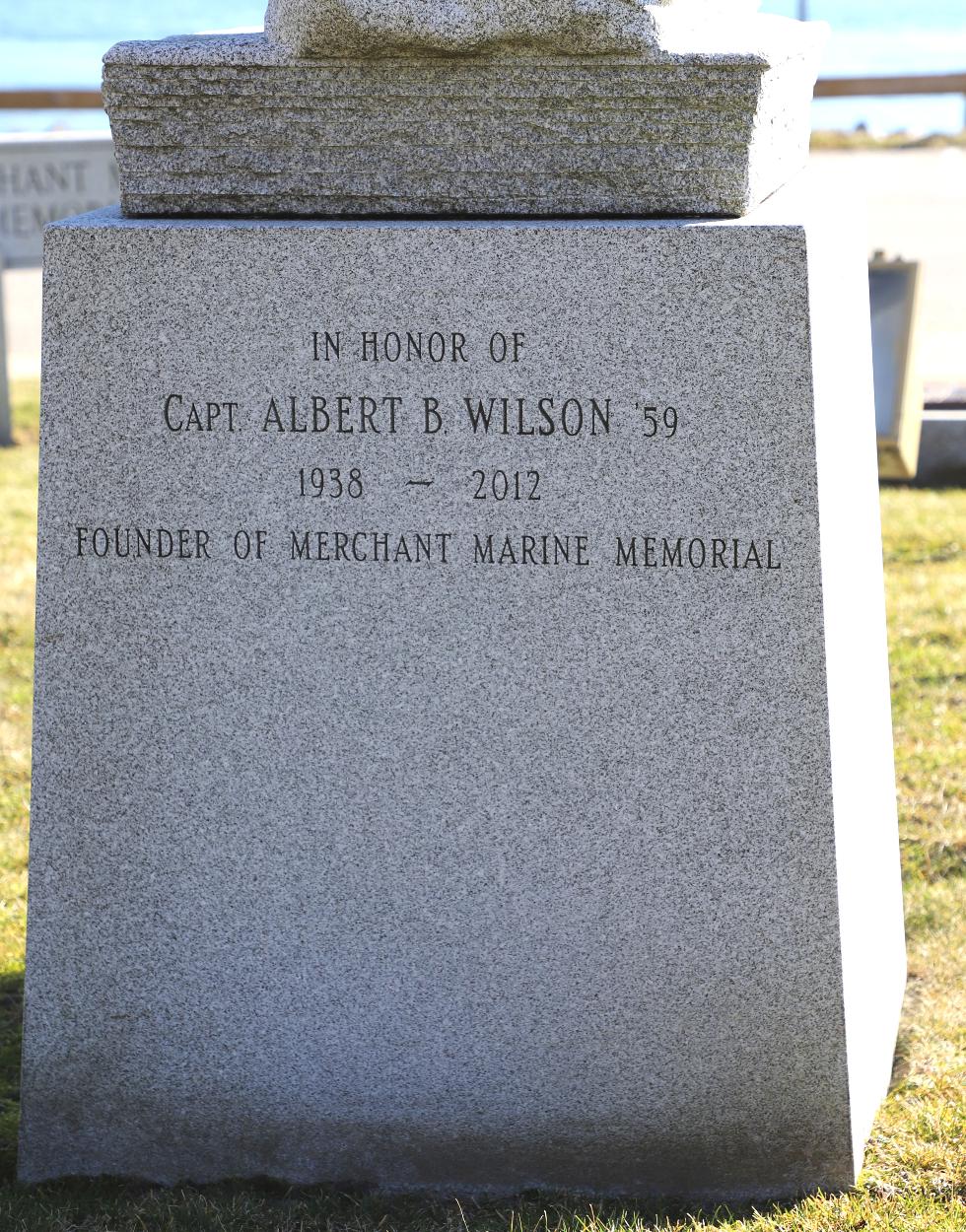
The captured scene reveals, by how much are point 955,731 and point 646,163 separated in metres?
2.78

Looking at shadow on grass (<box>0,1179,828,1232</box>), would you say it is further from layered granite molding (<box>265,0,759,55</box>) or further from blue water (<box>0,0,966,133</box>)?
blue water (<box>0,0,966,133</box>)

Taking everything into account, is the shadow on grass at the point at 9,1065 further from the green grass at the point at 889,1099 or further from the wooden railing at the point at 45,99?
the wooden railing at the point at 45,99

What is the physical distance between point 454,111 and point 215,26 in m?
44.3

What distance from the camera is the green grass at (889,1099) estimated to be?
2801 mm

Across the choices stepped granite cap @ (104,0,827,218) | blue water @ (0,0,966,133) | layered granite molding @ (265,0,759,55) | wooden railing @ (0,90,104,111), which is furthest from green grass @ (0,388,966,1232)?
blue water @ (0,0,966,133)

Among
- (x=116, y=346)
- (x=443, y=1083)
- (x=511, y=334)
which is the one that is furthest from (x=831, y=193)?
(x=443, y=1083)

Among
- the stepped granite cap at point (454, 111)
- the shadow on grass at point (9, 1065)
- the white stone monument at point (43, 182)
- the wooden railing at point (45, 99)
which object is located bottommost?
the shadow on grass at point (9, 1065)

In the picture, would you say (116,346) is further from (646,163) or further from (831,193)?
(831,193)

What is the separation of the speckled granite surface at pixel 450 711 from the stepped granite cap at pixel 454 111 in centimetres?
10

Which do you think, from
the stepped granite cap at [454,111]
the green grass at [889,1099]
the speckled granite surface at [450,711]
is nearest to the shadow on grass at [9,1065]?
the green grass at [889,1099]

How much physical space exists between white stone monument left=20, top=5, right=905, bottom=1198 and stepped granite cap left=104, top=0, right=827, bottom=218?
23 mm

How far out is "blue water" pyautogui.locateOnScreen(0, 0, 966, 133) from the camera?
32688 millimetres

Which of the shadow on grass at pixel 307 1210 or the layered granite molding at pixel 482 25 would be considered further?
the shadow on grass at pixel 307 1210

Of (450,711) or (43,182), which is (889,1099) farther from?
(43,182)
